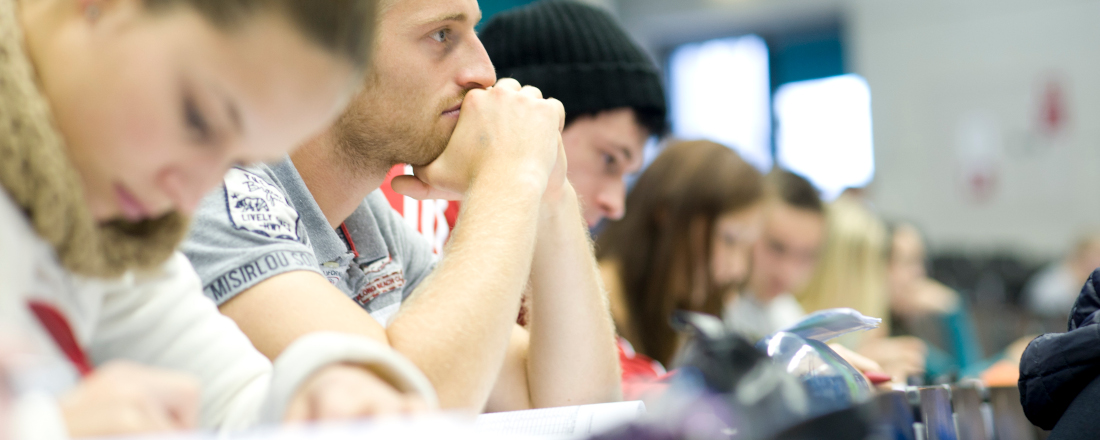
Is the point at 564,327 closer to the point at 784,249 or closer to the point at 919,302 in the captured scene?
the point at 784,249

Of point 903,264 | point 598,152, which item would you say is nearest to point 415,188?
point 598,152

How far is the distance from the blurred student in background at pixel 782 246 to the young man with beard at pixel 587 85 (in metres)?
1.10

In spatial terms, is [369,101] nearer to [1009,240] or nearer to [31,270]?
[31,270]

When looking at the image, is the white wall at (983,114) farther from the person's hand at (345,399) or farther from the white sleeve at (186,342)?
the person's hand at (345,399)

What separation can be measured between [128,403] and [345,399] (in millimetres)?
98

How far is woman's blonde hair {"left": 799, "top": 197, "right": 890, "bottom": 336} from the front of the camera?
3.22 meters

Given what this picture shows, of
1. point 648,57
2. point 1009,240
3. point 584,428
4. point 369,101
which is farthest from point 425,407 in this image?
point 1009,240

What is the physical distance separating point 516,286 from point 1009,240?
7442mm

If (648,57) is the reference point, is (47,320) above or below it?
below

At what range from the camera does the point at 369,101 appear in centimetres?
111

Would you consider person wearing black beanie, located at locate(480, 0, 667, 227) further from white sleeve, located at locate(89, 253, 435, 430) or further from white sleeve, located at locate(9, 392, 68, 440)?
white sleeve, located at locate(9, 392, 68, 440)

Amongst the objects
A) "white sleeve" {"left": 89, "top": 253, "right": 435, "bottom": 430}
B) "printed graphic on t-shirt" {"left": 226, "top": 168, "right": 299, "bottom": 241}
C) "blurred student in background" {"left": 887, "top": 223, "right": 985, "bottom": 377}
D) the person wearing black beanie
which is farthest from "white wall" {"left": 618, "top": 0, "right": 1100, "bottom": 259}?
"white sleeve" {"left": 89, "top": 253, "right": 435, "bottom": 430}

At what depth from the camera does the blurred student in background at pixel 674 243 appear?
6.81ft

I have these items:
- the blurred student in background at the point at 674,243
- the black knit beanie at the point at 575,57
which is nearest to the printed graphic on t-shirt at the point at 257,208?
the black knit beanie at the point at 575,57
